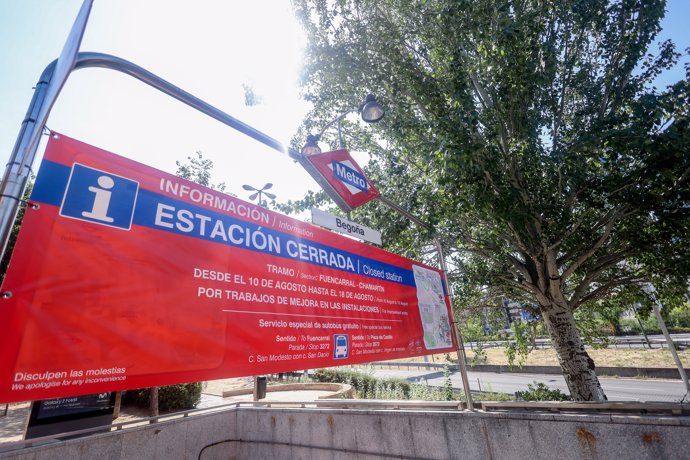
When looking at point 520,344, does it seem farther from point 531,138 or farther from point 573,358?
point 531,138

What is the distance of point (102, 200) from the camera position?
2.33 m

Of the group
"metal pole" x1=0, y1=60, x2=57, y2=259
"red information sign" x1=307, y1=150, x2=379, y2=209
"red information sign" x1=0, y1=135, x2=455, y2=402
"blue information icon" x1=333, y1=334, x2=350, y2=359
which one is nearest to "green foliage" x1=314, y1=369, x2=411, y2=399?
"blue information icon" x1=333, y1=334, x2=350, y2=359

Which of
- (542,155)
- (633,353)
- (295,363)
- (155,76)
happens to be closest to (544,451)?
(295,363)

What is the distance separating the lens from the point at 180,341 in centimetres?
247

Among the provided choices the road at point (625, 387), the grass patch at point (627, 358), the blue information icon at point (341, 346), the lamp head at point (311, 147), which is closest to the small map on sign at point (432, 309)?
the blue information icon at point (341, 346)

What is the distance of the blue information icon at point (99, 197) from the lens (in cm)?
218

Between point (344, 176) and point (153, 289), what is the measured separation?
2845 mm

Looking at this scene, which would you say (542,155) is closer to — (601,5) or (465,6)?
(465,6)

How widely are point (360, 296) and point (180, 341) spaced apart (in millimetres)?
2284

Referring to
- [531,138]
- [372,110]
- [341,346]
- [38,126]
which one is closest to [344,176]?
[372,110]

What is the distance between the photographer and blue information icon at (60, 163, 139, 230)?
2.18 meters

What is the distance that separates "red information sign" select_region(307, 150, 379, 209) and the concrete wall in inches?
128

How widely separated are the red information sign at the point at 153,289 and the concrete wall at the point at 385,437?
175cm

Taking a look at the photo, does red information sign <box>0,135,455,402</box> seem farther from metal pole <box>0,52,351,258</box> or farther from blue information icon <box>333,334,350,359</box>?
metal pole <box>0,52,351,258</box>
